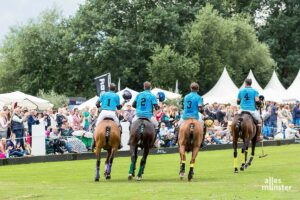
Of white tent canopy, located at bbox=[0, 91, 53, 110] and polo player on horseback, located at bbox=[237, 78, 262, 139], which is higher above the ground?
white tent canopy, located at bbox=[0, 91, 53, 110]

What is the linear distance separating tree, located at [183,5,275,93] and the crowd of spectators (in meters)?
27.0

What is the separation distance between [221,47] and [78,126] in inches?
1551

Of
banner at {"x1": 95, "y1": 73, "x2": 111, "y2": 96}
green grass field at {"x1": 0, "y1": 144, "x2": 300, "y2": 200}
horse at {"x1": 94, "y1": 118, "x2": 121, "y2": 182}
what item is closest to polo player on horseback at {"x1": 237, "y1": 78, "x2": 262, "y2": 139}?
green grass field at {"x1": 0, "y1": 144, "x2": 300, "y2": 200}

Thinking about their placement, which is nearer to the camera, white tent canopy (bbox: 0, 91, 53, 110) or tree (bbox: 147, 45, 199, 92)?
white tent canopy (bbox: 0, 91, 53, 110)

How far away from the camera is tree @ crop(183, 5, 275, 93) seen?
69.6 m

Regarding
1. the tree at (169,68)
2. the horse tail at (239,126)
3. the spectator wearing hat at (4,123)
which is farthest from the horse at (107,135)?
the tree at (169,68)

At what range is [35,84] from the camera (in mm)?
75562

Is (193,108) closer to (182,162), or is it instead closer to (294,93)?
(182,162)

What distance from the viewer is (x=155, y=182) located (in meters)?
18.9

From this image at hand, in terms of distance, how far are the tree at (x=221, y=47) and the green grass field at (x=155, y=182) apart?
42.5 meters

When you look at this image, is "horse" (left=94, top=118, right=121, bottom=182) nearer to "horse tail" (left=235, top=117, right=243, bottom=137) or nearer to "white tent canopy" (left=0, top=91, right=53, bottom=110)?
"horse tail" (left=235, top=117, right=243, bottom=137)

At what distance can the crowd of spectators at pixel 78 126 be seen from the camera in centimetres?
2955

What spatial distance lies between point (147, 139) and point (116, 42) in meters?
49.2

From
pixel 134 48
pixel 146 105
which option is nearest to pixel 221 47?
pixel 134 48
